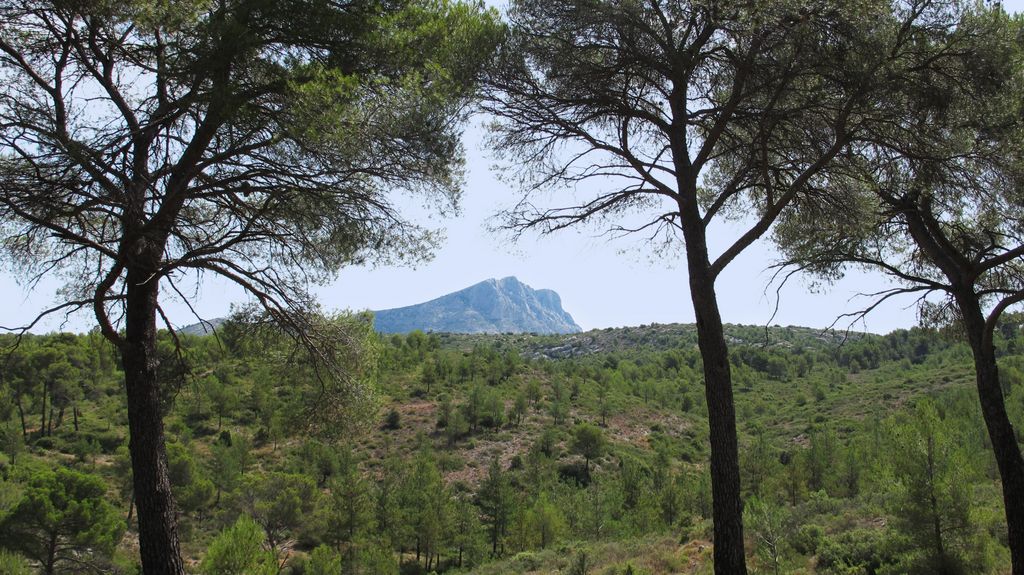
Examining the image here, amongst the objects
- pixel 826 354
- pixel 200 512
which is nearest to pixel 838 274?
pixel 200 512

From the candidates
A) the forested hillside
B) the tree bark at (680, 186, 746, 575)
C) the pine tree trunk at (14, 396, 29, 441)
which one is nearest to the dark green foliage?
the forested hillside

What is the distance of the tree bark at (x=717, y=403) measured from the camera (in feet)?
15.0

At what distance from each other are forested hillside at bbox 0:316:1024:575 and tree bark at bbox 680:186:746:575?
2.28m

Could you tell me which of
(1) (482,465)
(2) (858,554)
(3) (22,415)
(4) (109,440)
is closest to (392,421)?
(1) (482,465)

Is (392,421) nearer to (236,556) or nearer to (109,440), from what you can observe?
(109,440)

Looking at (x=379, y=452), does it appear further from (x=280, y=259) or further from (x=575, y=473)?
(x=280, y=259)

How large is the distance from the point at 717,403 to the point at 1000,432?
12.1ft

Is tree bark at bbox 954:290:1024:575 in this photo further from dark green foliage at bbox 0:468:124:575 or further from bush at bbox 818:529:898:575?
dark green foliage at bbox 0:468:124:575

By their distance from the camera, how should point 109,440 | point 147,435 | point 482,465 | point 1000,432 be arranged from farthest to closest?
point 482,465 → point 109,440 → point 1000,432 → point 147,435

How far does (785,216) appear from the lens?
709cm

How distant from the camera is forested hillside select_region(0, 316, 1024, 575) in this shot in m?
→ 8.15

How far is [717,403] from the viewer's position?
4840 mm

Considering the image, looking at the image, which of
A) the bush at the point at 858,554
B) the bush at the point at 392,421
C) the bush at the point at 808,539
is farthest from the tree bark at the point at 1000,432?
the bush at the point at 392,421

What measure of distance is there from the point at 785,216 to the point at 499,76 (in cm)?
396
